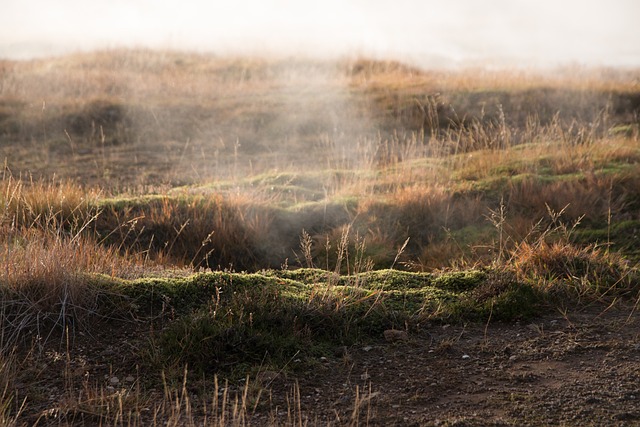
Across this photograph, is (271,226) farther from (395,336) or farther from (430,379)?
(430,379)

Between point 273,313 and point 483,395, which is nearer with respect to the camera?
point 483,395

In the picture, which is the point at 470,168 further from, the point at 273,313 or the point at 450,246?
the point at 273,313

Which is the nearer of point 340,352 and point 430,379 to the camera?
point 430,379

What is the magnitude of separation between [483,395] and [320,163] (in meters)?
7.55

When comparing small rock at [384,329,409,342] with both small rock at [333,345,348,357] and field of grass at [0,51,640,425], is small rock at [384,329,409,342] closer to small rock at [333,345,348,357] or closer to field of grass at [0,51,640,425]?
field of grass at [0,51,640,425]

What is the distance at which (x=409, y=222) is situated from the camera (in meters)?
7.60

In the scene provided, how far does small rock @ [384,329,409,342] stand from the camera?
4504 millimetres

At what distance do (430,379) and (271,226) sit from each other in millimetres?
3825

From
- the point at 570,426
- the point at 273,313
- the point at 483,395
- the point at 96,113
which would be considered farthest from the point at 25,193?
the point at 96,113

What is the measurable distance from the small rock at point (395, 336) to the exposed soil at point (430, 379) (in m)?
0.02

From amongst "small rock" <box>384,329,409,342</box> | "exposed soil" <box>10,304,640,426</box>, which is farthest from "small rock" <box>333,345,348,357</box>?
"small rock" <box>384,329,409,342</box>

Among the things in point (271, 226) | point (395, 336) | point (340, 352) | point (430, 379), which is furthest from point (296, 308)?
point (271, 226)

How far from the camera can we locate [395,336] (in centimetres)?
453

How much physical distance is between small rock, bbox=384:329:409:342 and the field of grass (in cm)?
9
